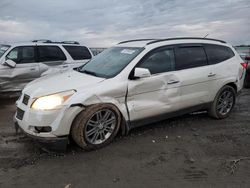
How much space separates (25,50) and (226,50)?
5.40 meters

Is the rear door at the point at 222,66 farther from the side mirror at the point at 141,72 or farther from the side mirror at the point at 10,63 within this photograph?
the side mirror at the point at 10,63

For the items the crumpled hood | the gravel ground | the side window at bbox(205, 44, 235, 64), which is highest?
the side window at bbox(205, 44, 235, 64)

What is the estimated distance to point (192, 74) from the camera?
18.3ft

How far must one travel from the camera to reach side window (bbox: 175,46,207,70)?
5.53m

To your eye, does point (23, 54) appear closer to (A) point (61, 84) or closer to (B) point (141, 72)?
(A) point (61, 84)

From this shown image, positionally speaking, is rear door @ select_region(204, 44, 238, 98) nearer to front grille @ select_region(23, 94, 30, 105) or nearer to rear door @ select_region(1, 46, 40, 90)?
front grille @ select_region(23, 94, 30, 105)

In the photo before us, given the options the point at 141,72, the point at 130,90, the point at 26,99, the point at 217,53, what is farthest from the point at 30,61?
the point at 217,53

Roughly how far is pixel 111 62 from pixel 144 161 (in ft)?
6.48

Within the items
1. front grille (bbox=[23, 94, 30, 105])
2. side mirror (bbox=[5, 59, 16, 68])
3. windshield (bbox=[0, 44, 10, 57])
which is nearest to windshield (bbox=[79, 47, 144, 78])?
front grille (bbox=[23, 94, 30, 105])

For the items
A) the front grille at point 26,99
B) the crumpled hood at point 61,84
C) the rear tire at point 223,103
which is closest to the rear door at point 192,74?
the rear tire at point 223,103

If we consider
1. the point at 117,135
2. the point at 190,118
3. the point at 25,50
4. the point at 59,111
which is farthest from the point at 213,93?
the point at 25,50

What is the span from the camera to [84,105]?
436 centimetres

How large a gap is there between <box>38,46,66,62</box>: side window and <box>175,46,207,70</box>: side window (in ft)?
14.6

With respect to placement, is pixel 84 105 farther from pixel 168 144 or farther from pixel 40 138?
pixel 168 144
